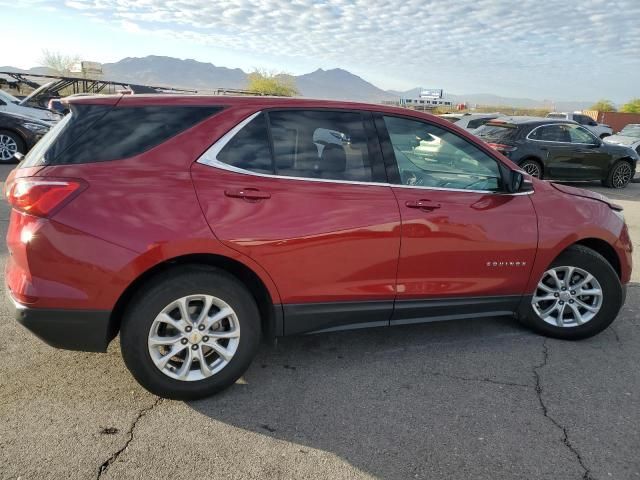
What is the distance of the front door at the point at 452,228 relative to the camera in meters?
3.40

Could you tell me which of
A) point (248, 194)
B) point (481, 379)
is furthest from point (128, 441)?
point (481, 379)

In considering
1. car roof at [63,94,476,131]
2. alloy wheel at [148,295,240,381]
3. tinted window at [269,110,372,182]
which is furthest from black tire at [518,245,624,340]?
alloy wheel at [148,295,240,381]

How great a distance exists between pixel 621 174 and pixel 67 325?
13677 mm

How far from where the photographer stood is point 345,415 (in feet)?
9.76

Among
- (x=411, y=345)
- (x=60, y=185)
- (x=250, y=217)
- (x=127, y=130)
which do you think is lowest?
(x=411, y=345)

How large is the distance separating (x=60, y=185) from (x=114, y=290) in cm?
60

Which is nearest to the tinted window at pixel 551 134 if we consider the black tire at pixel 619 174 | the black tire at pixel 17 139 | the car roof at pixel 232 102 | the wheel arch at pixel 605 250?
the black tire at pixel 619 174

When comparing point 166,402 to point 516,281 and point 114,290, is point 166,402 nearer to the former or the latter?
point 114,290

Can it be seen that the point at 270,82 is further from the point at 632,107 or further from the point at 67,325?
the point at 67,325

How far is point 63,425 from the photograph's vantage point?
2766 mm

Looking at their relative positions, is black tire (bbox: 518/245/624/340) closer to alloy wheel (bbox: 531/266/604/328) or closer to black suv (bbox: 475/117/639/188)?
alloy wheel (bbox: 531/266/604/328)

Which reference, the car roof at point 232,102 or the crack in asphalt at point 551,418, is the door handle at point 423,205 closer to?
the car roof at point 232,102

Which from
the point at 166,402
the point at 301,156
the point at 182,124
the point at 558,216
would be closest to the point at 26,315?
the point at 166,402

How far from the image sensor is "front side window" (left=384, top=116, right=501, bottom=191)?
3.58 metres
